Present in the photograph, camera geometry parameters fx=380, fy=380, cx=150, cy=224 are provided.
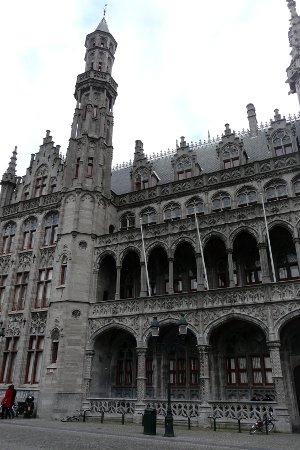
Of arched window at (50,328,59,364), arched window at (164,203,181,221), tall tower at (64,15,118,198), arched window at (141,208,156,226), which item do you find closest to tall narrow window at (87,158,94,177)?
tall tower at (64,15,118,198)

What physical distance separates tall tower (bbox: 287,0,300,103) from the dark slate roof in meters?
3.49

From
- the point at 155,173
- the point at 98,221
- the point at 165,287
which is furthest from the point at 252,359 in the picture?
the point at 155,173

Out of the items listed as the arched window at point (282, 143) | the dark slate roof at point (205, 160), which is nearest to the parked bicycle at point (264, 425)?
the arched window at point (282, 143)

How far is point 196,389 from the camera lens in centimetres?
2275

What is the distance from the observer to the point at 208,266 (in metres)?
24.9

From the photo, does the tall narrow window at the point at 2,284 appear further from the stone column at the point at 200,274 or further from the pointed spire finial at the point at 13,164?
the stone column at the point at 200,274

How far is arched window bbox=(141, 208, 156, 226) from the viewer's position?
94.0 feet

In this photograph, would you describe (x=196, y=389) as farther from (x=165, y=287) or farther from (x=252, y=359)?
(x=165, y=287)

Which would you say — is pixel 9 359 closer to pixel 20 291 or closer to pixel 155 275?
pixel 20 291

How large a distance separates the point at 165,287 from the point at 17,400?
1192cm

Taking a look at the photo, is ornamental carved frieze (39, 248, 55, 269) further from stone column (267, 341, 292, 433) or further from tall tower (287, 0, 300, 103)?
tall tower (287, 0, 300, 103)

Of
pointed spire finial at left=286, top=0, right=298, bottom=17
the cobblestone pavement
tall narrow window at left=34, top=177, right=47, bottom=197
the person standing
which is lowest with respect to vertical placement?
the cobblestone pavement

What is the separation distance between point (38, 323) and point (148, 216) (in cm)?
1097

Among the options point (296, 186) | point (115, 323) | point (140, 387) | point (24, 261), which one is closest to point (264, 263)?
point (296, 186)
